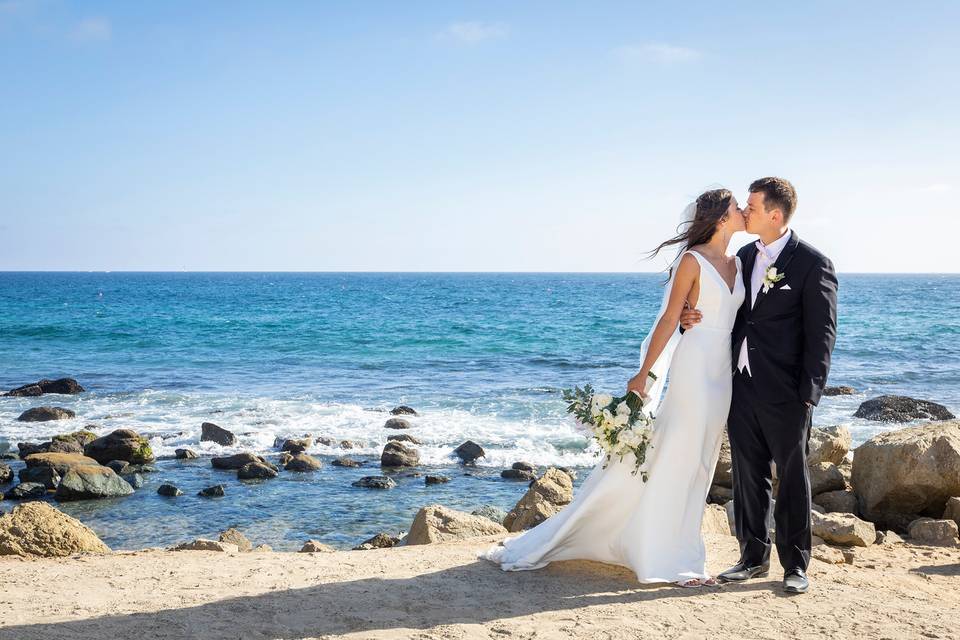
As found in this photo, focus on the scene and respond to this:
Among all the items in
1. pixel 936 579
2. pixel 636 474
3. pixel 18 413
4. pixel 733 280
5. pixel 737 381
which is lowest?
pixel 18 413

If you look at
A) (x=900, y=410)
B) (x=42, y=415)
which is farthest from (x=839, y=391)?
(x=42, y=415)

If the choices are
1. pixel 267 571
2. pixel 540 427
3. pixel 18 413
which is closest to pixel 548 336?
pixel 540 427

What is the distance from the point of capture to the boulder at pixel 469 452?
47.5 feet

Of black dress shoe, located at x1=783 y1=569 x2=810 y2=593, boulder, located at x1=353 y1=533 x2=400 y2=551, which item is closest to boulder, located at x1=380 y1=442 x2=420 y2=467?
boulder, located at x1=353 y1=533 x2=400 y2=551

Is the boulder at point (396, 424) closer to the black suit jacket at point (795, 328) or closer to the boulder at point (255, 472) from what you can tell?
the boulder at point (255, 472)

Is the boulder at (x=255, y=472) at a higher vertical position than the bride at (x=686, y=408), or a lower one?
lower

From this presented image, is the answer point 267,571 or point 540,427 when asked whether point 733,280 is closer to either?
point 267,571

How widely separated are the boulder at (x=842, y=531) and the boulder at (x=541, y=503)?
2.88 meters

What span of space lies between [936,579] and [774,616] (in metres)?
2.00

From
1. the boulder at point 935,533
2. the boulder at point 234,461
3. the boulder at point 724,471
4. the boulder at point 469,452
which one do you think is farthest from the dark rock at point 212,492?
the boulder at point 935,533

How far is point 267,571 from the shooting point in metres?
6.15

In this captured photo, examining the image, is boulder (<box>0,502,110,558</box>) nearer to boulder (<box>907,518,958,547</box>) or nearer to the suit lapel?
the suit lapel

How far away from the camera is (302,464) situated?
1384cm

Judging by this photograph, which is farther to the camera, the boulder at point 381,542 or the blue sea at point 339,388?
the blue sea at point 339,388
